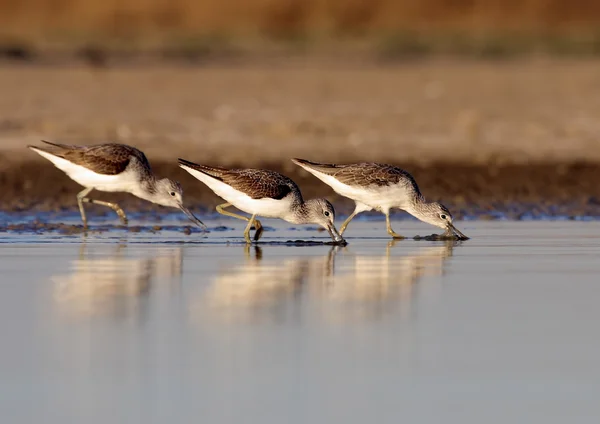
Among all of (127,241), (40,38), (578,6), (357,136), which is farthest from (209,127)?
(578,6)

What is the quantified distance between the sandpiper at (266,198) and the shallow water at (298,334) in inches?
32.9

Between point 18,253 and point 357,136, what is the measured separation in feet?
42.0

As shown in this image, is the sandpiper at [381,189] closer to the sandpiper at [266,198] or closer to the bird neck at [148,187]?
the sandpiper at [266,198]

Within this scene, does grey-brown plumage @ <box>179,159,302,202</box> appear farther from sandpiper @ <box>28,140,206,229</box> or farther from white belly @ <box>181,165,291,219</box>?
sandpiper @ <box>28,140,206,229</box>

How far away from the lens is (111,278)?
10977 millimetres

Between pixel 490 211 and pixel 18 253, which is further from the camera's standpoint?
pixel 490 211

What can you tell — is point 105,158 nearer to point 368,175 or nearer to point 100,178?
point 100,178

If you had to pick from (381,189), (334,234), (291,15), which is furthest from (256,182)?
(291,15)

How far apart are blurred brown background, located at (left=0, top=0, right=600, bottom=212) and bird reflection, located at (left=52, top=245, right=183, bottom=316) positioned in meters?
5.23

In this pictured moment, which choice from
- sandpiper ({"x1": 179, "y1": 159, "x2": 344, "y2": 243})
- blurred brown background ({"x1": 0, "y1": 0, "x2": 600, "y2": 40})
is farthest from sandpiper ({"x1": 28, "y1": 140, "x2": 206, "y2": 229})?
blurred brown background ({"x1": 0, "y1": 0, "x2": 600, "y2": 40})

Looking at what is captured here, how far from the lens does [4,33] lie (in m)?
43.0

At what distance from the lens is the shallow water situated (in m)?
7.06

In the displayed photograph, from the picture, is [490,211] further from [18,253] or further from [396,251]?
[18,253]

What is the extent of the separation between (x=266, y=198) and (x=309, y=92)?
16.9 meters
